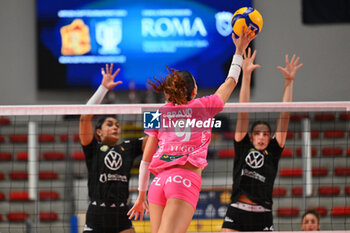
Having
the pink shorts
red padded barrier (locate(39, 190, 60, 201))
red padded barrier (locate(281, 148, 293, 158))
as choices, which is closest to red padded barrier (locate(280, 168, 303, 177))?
red padded barrier (locate(281, 148, 293, 158))

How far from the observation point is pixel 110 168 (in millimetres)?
5586

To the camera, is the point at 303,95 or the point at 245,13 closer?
the point at 245,13

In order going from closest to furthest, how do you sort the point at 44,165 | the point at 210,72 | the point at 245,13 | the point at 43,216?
the point at 245,13, the point at 43,216, the point at 44,165, the point at 210,72

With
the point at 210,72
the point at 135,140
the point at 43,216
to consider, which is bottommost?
the point at 43,216

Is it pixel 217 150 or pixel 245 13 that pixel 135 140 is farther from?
pixel 217 150

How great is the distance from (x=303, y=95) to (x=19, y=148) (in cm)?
657

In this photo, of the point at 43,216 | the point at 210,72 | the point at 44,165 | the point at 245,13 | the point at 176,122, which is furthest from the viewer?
the point at 210,72

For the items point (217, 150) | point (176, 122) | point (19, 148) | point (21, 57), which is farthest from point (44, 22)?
point (176, 122)

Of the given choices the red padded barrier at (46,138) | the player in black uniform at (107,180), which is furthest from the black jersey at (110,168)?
the red padded barrier at (46,138)

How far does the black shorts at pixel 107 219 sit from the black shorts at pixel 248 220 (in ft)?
3.46

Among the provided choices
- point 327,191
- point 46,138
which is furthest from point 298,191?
point 46,138

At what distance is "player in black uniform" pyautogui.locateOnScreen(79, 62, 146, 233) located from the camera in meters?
5.55

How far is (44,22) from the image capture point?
→ 12289 millimetres

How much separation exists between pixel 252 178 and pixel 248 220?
0.43 metres
